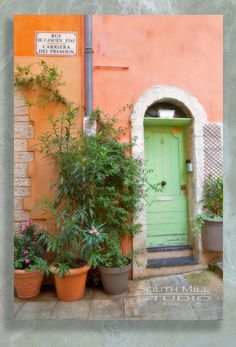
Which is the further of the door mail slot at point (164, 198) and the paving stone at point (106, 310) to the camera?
the door mail slot at point (164, 198)

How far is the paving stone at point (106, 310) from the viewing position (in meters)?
1.12

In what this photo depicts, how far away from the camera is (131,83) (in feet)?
4.09

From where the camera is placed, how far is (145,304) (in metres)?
1.14

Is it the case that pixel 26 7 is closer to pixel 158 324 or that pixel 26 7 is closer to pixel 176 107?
pixel 176 107

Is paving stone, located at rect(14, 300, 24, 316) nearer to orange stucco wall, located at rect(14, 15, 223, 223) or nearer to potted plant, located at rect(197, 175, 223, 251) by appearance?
orange stucco wall, located at rect(14, 15, 223, 223)

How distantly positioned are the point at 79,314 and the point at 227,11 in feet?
6.16

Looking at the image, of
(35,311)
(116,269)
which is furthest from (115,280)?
(35,311)

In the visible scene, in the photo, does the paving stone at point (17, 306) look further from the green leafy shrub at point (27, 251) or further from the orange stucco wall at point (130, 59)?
the orange stucco wall at point (130, 59)

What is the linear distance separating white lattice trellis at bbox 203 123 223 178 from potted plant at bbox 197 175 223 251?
4cm

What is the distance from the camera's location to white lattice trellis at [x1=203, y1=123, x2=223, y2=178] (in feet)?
3.84

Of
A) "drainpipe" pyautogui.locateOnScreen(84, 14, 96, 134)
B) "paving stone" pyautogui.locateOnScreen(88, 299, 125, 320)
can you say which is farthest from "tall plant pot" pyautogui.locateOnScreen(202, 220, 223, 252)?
"drainpipe" pyautogui.locateOnScreen(84, 14, 96, 134)

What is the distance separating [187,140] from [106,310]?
3.56ft

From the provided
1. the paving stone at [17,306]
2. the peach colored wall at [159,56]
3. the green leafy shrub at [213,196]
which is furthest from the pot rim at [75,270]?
the peach colored wall at [159,56]

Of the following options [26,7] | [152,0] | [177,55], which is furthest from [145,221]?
[26,7]
